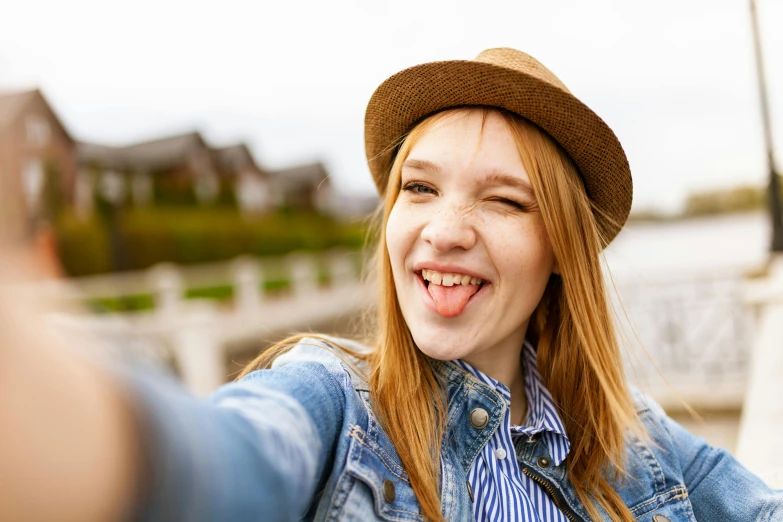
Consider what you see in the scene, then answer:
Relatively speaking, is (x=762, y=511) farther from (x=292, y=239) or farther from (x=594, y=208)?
(x=292, y=239)

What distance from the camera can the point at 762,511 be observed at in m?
1.65

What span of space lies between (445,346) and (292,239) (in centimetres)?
2890

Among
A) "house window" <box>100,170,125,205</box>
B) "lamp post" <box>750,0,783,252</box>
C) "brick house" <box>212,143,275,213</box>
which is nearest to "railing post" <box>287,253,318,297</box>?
"house window" <box>100,170,125,205</box>

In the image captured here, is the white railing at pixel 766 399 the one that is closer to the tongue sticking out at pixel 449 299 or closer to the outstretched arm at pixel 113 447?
the tongue sticking out at pixel 449 299

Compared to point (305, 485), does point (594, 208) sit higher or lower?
higher

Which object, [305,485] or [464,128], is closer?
[305,485]

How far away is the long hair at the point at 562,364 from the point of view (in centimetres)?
137

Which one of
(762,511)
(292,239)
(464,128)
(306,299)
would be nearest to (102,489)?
(464,128)

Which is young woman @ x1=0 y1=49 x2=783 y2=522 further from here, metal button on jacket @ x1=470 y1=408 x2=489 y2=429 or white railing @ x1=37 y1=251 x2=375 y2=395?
white railing @ x1=37 y1=251 x2=375 y2=395

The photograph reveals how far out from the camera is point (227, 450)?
71 centimetres

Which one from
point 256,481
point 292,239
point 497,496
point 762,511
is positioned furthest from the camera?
point 292,239

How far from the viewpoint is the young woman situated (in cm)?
127

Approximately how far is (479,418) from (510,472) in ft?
0.51

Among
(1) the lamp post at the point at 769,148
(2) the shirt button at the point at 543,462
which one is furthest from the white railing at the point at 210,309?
(1) the lamp post at the point at 769,148
